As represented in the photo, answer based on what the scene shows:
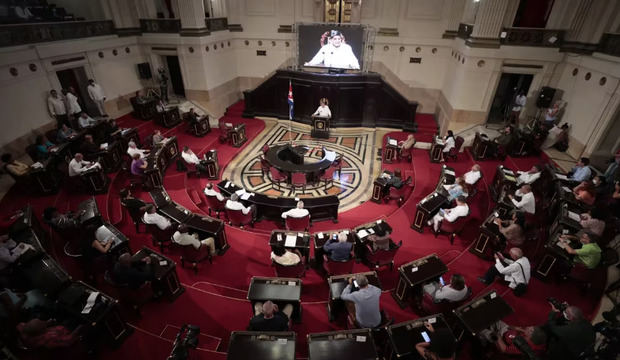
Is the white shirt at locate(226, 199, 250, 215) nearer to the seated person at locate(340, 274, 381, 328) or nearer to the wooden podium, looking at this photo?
the seated person at locate(340, 274, 381, 328)

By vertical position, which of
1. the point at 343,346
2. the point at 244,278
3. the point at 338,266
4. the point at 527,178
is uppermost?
the point at 527,178

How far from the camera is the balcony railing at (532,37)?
974 cm

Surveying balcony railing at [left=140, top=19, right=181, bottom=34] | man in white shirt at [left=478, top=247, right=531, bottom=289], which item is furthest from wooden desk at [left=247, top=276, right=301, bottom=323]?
balcony railing at [left=140, top=19, right=181, bottom=34]

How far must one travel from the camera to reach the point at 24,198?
7637 millimetres

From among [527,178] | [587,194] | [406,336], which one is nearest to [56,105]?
[406,336]

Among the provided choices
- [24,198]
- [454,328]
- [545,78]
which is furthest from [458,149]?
[24,198]

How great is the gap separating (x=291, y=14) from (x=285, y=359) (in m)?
14.0

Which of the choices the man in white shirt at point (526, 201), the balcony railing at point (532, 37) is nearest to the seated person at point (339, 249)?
Result: the man in white shirt at point (526, 201)

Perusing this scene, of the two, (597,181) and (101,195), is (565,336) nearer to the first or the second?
(597,181)

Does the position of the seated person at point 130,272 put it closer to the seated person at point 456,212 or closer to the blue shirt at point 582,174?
the seated person at point 456,212

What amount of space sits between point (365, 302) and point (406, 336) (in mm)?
657

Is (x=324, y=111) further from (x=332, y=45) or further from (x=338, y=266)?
(x=338, y=266)

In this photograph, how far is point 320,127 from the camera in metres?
12.7

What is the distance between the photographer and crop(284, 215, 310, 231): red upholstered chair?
681 centimetres
